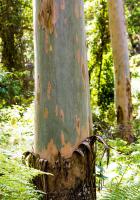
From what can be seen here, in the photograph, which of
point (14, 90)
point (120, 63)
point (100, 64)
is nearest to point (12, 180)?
point (120, 63)

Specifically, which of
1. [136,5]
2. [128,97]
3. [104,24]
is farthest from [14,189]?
[136,5]

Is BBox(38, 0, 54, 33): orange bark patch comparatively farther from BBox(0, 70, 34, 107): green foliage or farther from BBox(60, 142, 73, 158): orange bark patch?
BBox(0, 70, 34, 107): green foliage

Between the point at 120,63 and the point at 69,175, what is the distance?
245 inches

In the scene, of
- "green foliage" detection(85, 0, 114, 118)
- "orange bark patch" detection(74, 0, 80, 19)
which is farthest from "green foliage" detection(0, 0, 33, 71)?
"orange bark patch" detection(74, 0, 80, 19)

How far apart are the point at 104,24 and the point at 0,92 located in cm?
447

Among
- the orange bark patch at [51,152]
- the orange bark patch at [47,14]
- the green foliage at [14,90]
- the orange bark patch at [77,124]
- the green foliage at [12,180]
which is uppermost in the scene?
the green foliage at [14,90]

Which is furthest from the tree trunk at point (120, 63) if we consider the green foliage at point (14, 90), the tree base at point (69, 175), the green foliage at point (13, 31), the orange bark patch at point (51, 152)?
the orange bark patch at point (51, 152)

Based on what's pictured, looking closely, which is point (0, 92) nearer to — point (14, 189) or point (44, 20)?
point (44, 20)

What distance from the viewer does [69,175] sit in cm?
313

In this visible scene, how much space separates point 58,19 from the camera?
3.17 meters

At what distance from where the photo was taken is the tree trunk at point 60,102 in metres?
3.13

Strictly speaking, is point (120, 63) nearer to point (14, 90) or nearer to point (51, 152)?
point (14, 90)

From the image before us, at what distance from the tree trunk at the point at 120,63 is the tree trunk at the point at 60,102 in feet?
18.9

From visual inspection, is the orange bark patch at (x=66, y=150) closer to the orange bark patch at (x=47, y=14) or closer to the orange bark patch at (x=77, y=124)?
the orange bark patch at (x=77, y=124)
